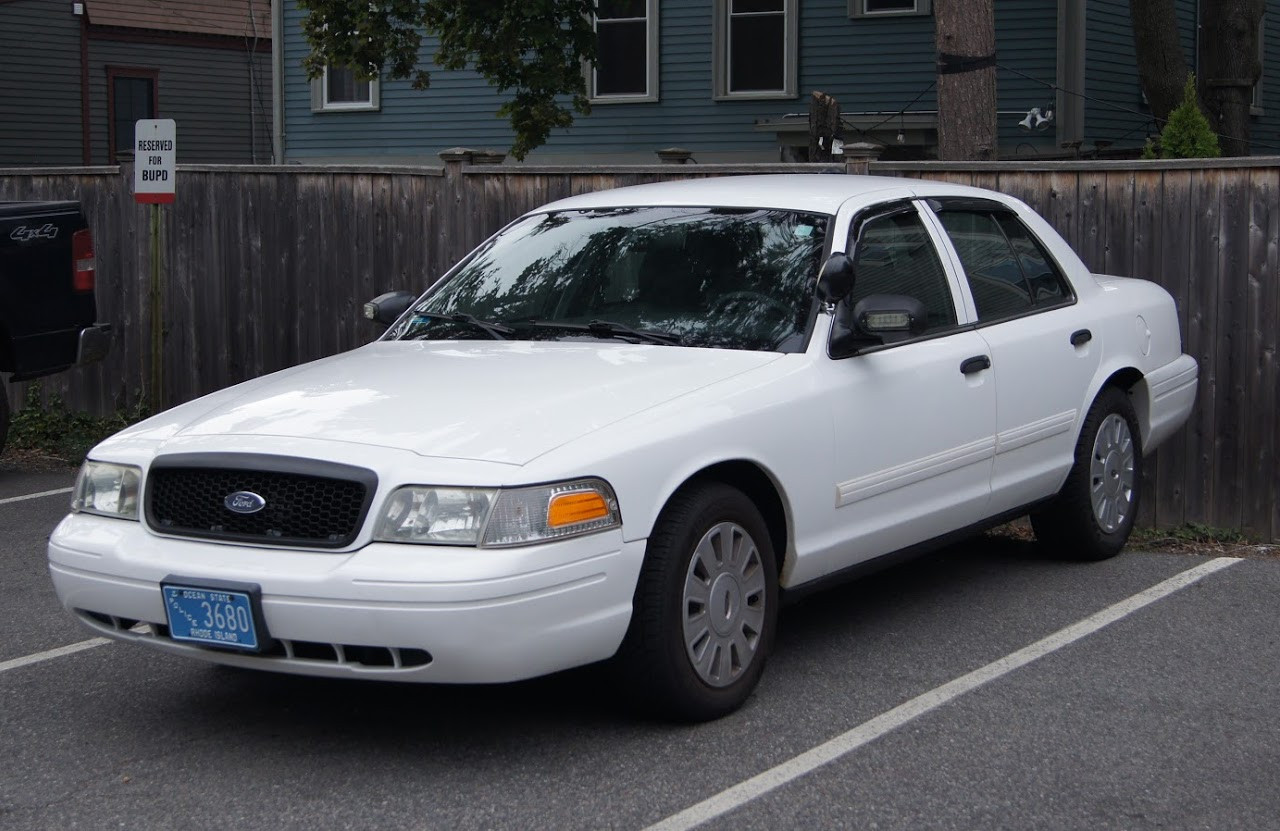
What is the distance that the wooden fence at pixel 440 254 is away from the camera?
314 inches

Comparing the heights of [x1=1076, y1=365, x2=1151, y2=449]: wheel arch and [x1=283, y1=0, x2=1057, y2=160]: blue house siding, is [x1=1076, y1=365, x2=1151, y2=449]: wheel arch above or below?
below

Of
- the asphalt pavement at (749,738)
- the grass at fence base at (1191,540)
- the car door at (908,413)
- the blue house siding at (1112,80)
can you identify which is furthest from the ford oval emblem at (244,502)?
the blue house siding at (1112,80)

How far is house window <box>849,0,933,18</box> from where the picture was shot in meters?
18.0

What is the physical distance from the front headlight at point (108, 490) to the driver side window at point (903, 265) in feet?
8.39

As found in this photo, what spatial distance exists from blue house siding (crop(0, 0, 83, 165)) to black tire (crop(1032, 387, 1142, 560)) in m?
23.9

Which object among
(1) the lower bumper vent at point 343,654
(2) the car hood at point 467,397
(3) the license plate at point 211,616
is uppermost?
(2) the car hood at point 467,397

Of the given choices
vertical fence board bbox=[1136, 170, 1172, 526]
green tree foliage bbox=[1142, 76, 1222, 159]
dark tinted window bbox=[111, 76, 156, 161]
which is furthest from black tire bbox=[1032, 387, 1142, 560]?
dark tinted window bbox=[111, 76, 156, 161]

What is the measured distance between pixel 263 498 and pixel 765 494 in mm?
1637

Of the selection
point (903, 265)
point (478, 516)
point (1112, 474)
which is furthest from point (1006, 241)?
point (478, 516)

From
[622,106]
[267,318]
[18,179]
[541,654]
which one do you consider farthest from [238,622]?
[622,106]

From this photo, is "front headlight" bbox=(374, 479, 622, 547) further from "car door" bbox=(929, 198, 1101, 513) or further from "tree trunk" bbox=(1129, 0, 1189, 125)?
"tree trunk" bbox=(1129, 0, 1189, 125)

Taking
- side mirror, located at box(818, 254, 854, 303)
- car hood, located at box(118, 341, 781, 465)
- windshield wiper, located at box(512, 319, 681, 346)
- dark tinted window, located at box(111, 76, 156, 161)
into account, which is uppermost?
dark tinted window, located at box(111, 76, 156, 161)

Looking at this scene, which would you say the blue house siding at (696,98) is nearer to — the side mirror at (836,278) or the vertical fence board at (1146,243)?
the vertical fence board at (1146,243)

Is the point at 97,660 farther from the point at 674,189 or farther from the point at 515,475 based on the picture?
the point at 674,189
